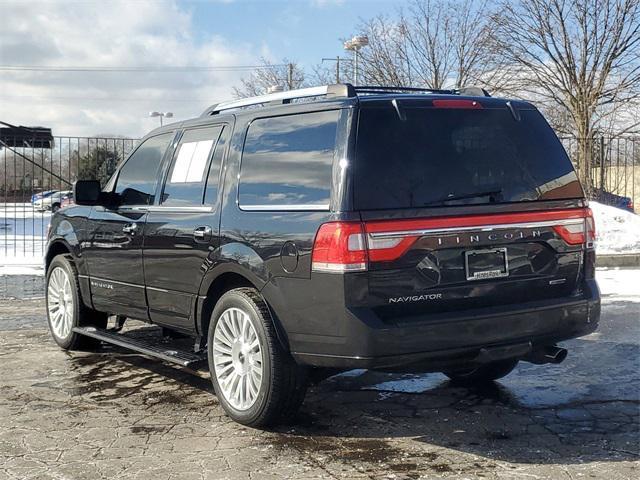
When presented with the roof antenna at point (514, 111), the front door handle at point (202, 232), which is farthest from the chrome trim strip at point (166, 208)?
the roof antenna at point (514, 111)

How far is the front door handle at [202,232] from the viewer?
4.63m

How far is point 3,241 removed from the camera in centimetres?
1756

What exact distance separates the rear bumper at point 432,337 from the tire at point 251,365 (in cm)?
18

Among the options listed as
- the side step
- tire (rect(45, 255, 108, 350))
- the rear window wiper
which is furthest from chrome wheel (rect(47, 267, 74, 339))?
the rear window wiper

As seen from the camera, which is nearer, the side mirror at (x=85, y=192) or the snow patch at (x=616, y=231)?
the side mirror at (x=85, y=192)

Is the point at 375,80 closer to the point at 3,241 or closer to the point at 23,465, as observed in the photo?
the point at 3,241

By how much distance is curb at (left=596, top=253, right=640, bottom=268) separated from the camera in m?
12.0

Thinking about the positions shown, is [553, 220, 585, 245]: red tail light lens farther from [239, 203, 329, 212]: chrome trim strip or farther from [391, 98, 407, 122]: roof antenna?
[239, 203, 329, 212]: chrome trim strip

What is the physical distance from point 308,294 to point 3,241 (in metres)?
15.8

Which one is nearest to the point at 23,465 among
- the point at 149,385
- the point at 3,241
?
the point at 149,385

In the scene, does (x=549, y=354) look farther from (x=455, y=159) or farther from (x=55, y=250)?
(x=55, y=250)

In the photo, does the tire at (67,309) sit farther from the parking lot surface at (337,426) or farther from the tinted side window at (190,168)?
the tinted side window at (190,168)

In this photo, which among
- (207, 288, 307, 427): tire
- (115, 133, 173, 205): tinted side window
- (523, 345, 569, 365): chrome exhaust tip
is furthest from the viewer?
(115, 133, 173, 205): tinted side window

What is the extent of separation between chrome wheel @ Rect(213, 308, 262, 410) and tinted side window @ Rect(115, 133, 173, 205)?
56.9 inches
